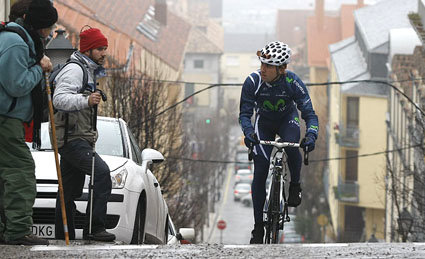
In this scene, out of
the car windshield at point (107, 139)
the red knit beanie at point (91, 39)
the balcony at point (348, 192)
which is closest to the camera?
the red knit beanie at point (91, 39)

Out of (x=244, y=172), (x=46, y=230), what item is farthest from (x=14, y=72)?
(x=244, y=172)

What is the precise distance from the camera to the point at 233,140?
139625 mm

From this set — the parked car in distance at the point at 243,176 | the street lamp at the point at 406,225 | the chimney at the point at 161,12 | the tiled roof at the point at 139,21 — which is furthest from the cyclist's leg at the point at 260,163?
the parked car in distance at the point at 243,176

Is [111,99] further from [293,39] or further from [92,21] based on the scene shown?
[293,39]

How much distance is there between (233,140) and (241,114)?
13008cm

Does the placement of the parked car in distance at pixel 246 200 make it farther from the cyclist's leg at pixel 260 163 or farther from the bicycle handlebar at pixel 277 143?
the bicycle handlebar at pixel 277 143

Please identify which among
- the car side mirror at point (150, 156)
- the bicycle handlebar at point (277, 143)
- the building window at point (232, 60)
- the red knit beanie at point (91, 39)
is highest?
the building window at point (232, 60)

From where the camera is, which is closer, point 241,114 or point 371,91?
point 241,114

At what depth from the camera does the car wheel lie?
398 inches

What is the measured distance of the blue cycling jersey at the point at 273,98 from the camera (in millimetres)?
9438

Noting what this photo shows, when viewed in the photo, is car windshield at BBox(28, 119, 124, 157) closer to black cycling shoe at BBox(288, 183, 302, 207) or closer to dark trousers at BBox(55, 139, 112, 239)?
dark trousers at BBox(55, 139, 112, 239)

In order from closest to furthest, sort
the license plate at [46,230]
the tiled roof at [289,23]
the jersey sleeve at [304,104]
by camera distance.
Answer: the jersey sleeve at [304,104], the license plate at [46,230], the tiled roof at [289,23]

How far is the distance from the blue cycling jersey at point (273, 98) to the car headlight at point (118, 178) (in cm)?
117

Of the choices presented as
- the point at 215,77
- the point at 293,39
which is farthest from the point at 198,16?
the point at 215,77
